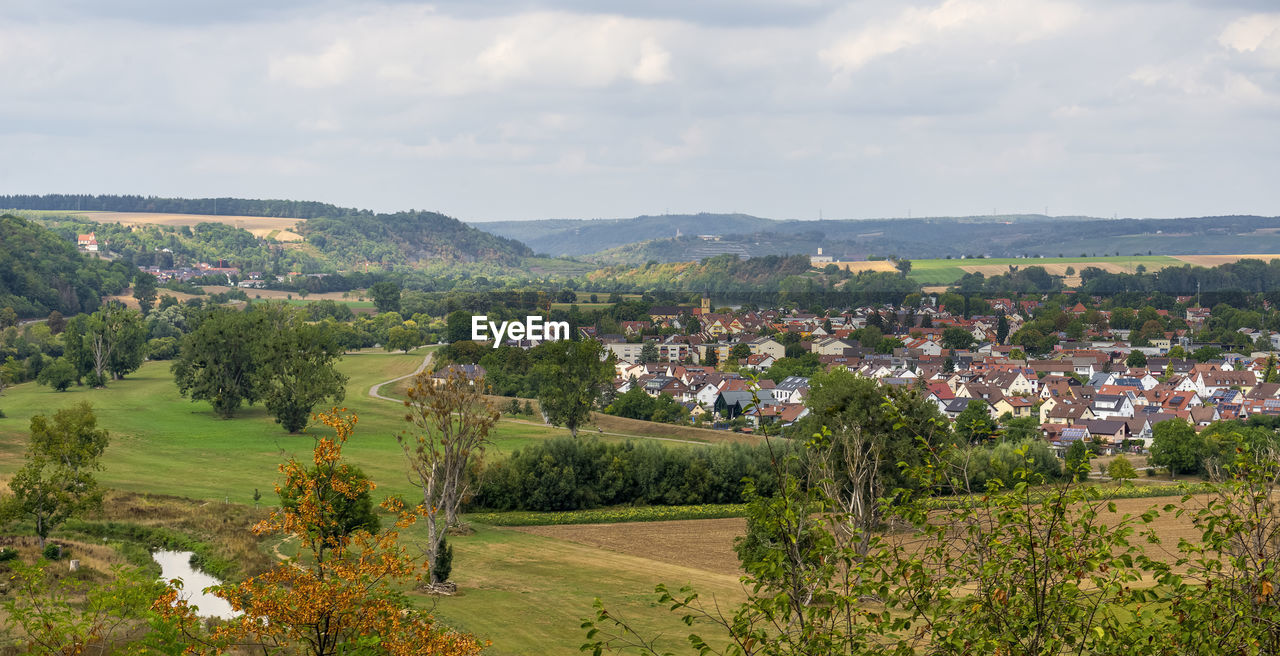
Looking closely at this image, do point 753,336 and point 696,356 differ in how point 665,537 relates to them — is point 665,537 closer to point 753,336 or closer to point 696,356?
point 696,356

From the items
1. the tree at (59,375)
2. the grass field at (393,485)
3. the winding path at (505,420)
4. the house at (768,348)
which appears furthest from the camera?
the house at (768,348)

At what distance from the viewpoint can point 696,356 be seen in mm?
145125

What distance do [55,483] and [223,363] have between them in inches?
1920

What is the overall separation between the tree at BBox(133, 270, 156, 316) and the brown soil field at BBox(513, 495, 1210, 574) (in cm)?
13491

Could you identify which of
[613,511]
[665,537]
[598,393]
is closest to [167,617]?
[665,537]

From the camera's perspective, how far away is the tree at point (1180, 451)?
232 feet

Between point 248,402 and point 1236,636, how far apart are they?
8438 centimetres

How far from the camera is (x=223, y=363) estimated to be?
86.4 metres

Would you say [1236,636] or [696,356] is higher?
[1236,636]

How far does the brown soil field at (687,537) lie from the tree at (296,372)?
31826 mm

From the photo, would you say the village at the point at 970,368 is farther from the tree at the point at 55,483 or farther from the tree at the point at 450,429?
the tree at the point at 55,483

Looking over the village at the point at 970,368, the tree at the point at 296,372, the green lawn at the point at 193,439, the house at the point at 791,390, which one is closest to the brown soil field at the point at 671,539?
the green lawn at the point at 193,439

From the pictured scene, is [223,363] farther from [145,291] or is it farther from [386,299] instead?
[145,291]

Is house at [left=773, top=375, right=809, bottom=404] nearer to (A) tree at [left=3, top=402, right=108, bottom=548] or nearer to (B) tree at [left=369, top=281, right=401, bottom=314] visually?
(A) tree at [left=3, top=402, right=108, bottom=548]
